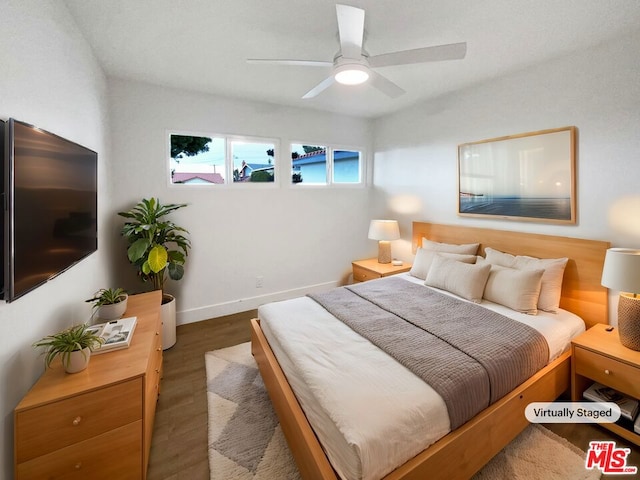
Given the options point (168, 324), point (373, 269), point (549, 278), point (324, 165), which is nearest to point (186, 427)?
point (168, 324)

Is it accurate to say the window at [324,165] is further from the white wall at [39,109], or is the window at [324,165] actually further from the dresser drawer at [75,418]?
the dresser drawer at [75,418]

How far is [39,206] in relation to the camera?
1.31 metres

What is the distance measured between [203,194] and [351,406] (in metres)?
2.88

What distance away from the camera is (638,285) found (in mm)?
1765

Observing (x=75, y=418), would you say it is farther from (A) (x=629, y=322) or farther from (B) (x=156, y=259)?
(A) (x=629, y=322)

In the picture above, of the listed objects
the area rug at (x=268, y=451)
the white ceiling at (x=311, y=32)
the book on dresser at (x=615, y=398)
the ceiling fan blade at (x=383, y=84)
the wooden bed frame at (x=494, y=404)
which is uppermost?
the white ceiling at (x=311, y=32)

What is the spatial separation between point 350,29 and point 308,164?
2484 mm

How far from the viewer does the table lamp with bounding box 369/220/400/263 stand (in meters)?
3.73

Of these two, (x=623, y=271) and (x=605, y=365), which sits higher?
(x=623, y=271)

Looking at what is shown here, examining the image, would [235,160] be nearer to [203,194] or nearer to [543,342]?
[203,194]

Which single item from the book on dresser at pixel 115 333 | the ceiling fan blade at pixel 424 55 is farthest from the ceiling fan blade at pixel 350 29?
the book on dresser at pixel 115 333

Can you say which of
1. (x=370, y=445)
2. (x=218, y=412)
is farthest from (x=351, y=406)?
(x=218, y=412)

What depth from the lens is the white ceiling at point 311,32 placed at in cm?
179

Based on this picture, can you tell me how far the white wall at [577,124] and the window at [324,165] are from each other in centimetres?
115
